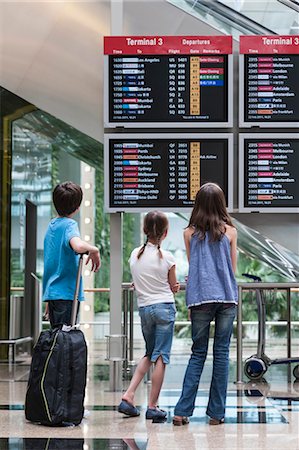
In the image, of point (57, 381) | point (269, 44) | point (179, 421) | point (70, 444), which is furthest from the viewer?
point (269, 44)

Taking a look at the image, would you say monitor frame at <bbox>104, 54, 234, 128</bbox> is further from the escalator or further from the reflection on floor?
the reflection on floor

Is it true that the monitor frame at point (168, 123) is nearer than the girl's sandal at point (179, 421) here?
No

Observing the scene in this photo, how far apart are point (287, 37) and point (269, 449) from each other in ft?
12.4

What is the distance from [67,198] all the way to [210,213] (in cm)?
84

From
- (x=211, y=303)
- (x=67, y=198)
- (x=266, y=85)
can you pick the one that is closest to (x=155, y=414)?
(x=211, y=303)

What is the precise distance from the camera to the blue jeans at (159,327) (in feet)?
18.6

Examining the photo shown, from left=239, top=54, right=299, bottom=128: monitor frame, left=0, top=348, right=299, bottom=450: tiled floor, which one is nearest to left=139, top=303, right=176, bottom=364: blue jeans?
left=0, top=348, right=299, bottom=450: tiled floor

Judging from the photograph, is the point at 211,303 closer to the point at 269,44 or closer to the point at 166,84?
the point at 166,84

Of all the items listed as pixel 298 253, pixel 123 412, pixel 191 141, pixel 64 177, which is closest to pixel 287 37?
pixel 191 141

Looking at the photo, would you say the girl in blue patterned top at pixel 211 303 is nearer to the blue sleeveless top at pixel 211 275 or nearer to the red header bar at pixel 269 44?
the blue sleeveless top at pixel 211 275

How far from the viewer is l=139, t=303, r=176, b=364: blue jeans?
566 centimetres

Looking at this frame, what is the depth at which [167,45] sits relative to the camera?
730 cm

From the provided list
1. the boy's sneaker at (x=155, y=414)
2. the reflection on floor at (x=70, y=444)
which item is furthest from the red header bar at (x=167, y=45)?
the reflection on floor at (x=70, y=444)

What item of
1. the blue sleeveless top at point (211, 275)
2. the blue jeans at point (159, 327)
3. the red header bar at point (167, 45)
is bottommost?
the blue jeans at point (159, 327)
